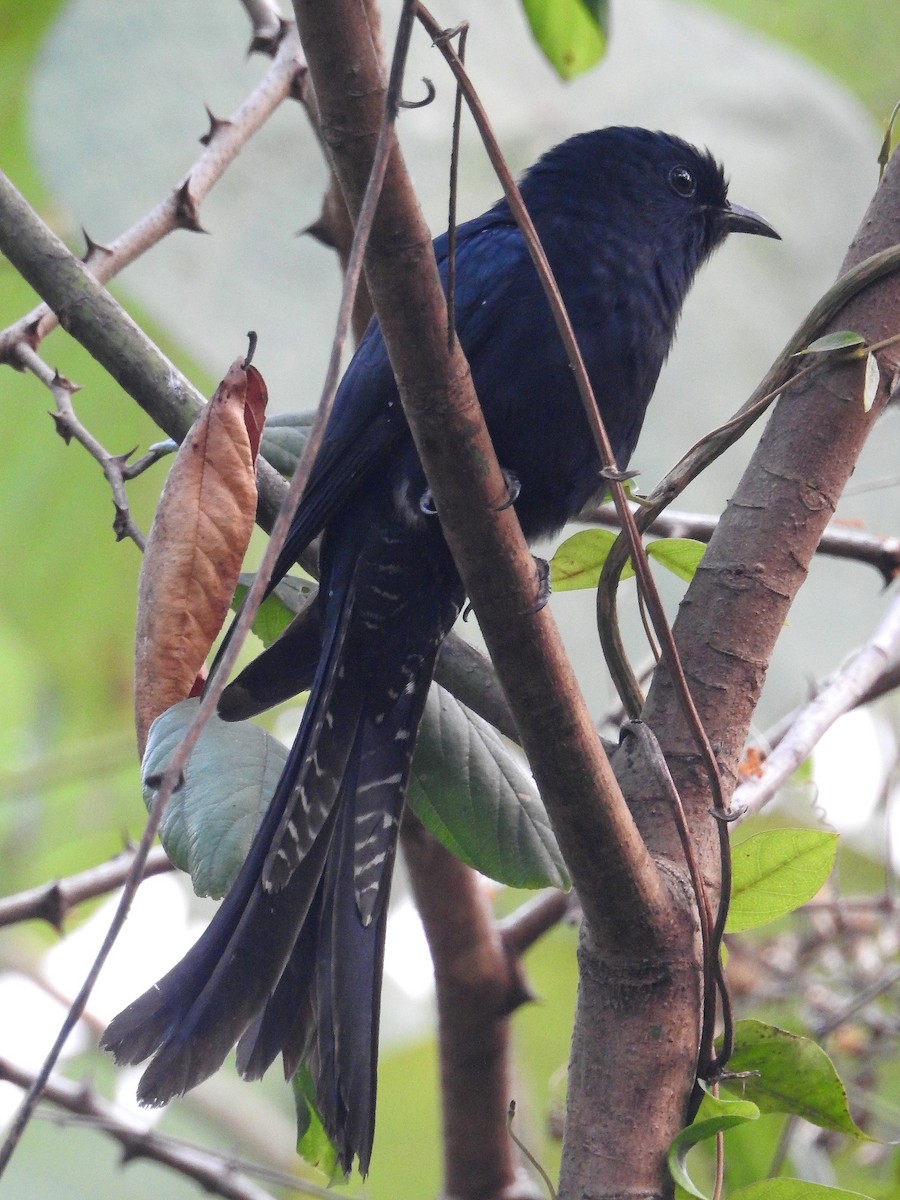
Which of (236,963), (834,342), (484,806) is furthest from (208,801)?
(834,342)

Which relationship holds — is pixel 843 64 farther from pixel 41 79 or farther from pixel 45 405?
pixel 45 405

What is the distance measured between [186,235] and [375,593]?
4.51ft

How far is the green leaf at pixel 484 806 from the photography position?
55.2 inches

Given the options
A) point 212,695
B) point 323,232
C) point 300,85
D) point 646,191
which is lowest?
point 212,695

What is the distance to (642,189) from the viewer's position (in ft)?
7.06

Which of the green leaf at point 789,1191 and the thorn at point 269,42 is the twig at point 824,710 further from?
the thorn at point 269,42

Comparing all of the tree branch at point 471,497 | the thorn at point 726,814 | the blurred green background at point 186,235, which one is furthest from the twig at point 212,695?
the blurred green background at point 186,235

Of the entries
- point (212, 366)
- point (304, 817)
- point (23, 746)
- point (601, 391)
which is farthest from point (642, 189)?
point (23, 746)

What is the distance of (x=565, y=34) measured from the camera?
2.08 m

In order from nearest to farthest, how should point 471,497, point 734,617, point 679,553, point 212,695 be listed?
point 212,695, point 471,497, point 734,617, point 679,553

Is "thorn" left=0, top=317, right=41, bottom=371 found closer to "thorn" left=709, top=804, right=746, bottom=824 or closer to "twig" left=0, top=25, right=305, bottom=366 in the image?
"twig" left=0, top=25, right=305, bottom=366

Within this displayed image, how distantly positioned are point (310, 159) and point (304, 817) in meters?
1.94

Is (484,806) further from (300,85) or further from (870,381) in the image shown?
(300,85)

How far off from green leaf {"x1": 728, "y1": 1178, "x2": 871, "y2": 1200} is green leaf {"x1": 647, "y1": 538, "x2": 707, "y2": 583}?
65 cm
